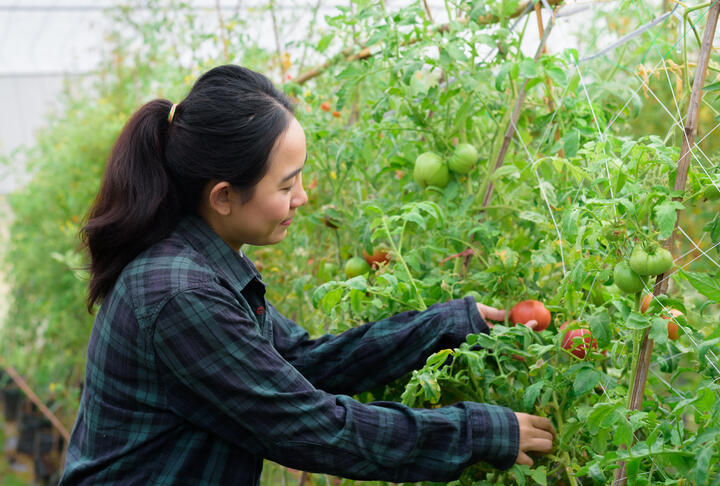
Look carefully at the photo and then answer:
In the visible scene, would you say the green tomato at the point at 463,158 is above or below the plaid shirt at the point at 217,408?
above

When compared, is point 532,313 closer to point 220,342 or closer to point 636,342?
point 636,342

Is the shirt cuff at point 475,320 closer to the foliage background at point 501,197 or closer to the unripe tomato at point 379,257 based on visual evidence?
the foliage background at point 501,197

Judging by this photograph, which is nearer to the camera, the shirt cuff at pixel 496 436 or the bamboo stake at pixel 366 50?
the shirt cuff at pixel 496 436

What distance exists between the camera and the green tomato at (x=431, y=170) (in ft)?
4.03

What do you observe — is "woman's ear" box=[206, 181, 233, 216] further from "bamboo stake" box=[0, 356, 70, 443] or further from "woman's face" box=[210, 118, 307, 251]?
"bamboo stake" box=[0, 356, 70, 443]

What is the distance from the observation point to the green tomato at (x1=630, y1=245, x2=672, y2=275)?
808 mm

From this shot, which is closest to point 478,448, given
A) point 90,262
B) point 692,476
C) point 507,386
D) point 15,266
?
point 507,386

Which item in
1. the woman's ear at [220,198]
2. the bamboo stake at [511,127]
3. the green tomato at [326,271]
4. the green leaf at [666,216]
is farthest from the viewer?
the green tomato at [326,271]

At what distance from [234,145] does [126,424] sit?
1.43 feet

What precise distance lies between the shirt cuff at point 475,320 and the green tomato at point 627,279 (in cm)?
32

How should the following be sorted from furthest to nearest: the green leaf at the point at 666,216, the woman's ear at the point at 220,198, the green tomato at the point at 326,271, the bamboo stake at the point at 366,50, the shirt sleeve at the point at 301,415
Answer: the green tomato at the point at 326,271
the bamboo stake at the point at 366,50
the woman's ear at the point at 220,198
the shirt sleeve at the point at 301,415
the green leaf at the point at 666,216


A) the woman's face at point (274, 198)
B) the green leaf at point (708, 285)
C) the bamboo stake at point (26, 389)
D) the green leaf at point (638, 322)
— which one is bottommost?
the bamboo stake at point (26, 389)

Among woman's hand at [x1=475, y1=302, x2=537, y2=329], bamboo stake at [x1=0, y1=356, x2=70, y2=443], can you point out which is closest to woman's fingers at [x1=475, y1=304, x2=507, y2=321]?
woman's hand at [x1=475, y1=302, x2=537, y2=329]

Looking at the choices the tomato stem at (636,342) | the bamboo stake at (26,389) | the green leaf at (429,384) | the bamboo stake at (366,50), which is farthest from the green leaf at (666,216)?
the bamboo stake at (26,389)
